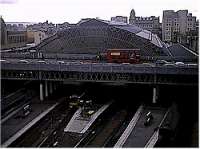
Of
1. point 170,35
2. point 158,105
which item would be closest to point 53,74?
point 158,105

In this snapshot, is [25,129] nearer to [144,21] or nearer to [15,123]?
[15,123]

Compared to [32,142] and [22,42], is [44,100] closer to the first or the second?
[32,142]

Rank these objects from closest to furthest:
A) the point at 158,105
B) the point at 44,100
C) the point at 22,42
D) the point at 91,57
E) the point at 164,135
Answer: the point at 164,135, the point at 158,105, the point at 44,100, the point at 91,57, the point at 22,42

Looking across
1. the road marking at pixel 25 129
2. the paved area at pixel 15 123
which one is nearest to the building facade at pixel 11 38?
the paved area at pixel 15 123

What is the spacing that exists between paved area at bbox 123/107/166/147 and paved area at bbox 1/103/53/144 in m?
5.35

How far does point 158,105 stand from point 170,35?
4277cm

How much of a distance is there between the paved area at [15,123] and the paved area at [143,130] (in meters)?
5.35

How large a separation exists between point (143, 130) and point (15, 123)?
6.41 meters

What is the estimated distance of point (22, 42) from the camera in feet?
159

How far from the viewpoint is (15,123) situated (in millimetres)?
16312

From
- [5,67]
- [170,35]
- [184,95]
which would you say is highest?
[170,35]

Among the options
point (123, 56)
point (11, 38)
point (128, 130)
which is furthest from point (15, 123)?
point (11, 38)

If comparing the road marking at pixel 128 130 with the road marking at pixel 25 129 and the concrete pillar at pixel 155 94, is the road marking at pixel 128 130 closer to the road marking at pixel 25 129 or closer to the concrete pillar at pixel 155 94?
the concrete pillar at pixel 155 94

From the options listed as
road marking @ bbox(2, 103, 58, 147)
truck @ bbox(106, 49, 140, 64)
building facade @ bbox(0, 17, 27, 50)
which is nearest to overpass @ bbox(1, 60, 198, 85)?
road marking @ bbox(2, 103, 58, 147)
